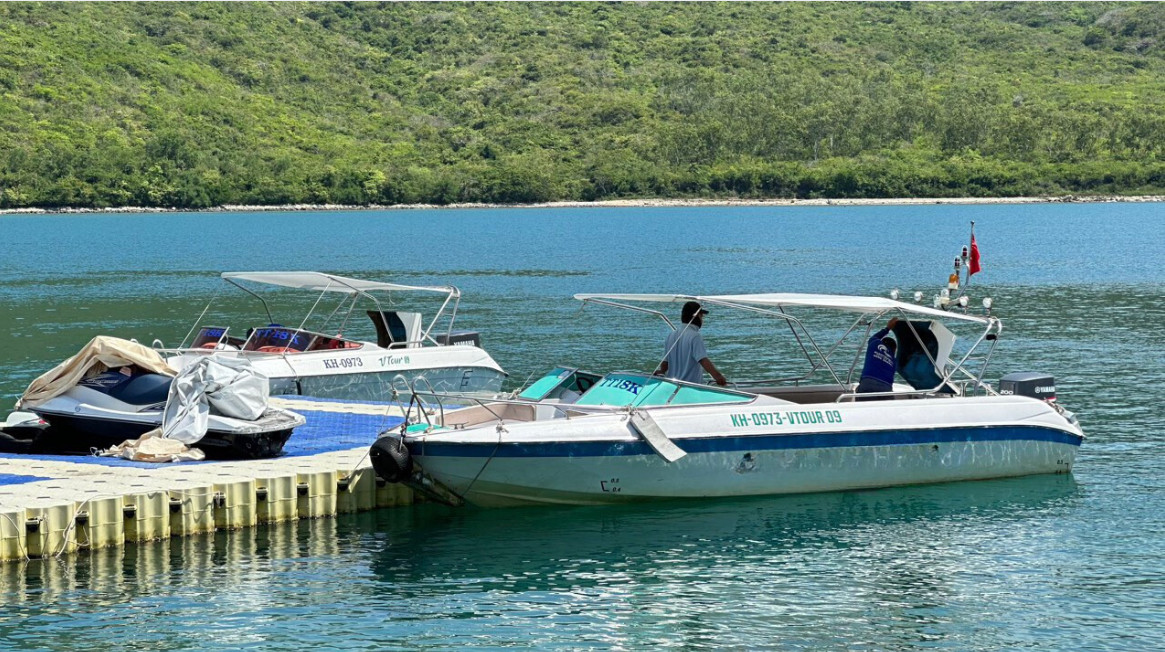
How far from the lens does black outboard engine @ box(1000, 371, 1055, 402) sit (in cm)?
1977

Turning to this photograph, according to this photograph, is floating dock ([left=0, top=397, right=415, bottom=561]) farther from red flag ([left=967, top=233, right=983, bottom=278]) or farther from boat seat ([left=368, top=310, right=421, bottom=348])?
red flag ([left=967, top=233, right=983, bottom=278])

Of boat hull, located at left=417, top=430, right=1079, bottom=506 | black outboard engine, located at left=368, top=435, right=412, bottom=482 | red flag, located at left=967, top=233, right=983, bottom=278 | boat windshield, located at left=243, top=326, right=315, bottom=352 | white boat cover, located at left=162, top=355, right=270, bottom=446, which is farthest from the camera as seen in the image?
boat windshield, located at left=243, top=326, right=315, bottom=352

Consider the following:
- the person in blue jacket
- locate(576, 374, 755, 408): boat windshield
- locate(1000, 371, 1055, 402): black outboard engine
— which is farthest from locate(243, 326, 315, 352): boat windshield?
locate(1000, 371, 1055, 402): black outboard engine

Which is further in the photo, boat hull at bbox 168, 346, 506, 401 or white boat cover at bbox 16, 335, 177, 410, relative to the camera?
boat hull at bbox 168, 346, 506, 401

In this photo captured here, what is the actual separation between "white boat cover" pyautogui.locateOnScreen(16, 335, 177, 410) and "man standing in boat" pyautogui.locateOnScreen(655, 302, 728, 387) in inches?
274

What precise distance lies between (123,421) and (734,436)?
7955mm

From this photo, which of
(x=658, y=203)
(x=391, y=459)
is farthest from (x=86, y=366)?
(x=658, y=203)

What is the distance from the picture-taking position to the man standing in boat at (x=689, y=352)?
18547mm

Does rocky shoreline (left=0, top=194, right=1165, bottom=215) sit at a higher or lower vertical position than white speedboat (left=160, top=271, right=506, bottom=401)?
higher

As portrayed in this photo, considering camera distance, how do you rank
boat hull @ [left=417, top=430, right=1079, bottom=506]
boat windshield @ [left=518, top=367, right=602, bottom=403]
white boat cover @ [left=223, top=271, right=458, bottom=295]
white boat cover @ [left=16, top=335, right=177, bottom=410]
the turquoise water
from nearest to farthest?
the turquoise water
boat hull @ [left=417, top=430, right=1079, bottom=506]
boat windshield @ [left=518, top=367, right=602, bottom=403]
white boat cover @ [left=16, top=335, right=177, bottom=410]
white boat cover @ [left=223, top=271, right=458, bottom=295]

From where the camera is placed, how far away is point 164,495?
16.4m

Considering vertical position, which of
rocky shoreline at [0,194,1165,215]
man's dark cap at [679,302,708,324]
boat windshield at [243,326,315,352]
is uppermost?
rocky shoreline at [0,194,1165,215]

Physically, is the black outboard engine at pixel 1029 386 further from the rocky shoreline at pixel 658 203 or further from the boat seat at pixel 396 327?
the rocky shoreline at pixel 658 203

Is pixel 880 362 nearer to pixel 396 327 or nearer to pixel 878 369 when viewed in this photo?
pixel 878 369
